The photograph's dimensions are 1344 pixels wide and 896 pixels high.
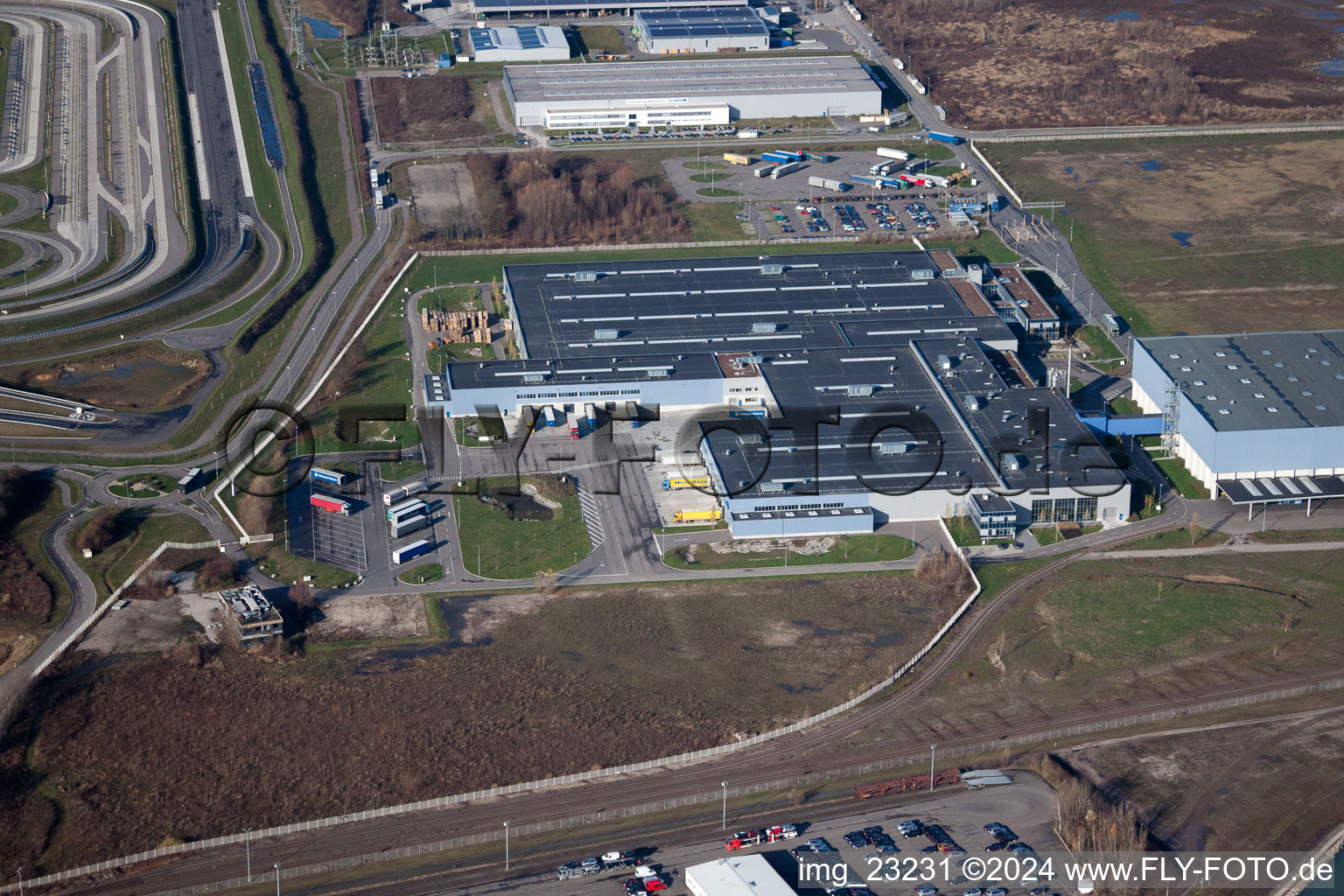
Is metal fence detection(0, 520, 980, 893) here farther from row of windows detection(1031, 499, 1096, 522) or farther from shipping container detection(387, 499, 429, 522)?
shipping container detection(387, 499, 429, 522)

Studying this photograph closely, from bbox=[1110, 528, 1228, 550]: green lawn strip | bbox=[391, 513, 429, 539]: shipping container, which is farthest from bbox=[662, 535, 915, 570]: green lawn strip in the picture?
bbox=[391, 513, 429, 539]: shipping container

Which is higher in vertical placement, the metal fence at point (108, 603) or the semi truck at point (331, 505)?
the semi truck at point (331, 505)

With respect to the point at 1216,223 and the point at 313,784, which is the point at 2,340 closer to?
the point at 313,784

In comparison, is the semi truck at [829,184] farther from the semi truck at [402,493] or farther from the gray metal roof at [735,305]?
the semi truck at [402,493]

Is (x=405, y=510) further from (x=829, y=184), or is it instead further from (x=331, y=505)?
(x=829, y=184)

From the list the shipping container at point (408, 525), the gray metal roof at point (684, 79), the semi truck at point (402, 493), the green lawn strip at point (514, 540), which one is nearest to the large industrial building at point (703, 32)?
the gray metal roof at point (684, 79)

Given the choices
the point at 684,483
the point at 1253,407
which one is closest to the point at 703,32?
the point at 684,483

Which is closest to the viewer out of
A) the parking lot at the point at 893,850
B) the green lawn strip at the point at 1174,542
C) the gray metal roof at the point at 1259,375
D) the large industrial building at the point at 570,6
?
the parking lot at the point at 893,850
